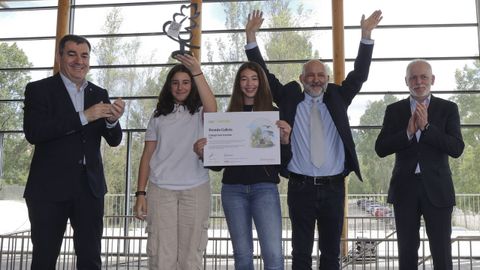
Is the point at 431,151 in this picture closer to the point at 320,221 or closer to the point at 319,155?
the point at 319,155

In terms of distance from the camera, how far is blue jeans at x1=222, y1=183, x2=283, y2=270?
2.83m

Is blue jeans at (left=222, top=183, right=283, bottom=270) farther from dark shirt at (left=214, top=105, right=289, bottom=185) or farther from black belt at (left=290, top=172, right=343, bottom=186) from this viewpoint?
black belt at (left=290, top=172, right=343, bottom=186)

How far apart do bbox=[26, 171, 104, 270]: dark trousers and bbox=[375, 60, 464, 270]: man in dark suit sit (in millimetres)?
2012

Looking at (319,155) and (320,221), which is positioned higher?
(319,155)

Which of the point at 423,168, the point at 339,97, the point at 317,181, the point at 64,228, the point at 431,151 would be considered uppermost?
the point at 339,97

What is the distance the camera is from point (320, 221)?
3043 mm

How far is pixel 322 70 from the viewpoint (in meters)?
3.25

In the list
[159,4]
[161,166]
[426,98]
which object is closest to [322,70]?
[426,98]

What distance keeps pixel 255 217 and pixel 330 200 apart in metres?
0.52

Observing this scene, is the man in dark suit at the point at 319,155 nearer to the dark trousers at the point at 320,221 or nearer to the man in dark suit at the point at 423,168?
the dark trousers at the point at 320,221

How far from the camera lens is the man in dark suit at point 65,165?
259cm

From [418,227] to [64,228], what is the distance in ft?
7.52

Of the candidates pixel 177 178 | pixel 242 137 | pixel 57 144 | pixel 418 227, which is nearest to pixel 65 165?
pixel 57 144

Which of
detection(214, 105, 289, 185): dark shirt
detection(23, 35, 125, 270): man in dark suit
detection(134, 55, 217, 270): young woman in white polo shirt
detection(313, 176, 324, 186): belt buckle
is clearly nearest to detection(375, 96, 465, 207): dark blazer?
detection(313, 176, 324, 186): belt buckle
